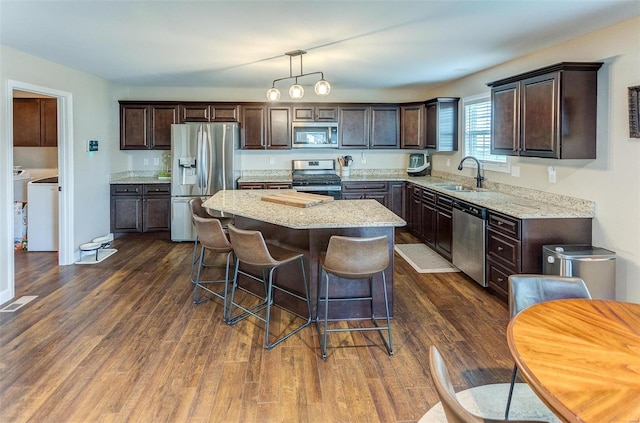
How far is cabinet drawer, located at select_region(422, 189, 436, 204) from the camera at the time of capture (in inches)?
217

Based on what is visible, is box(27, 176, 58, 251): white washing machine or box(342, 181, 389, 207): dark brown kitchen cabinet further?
box(342, 181, 389, 207): dark brown kitchen cabinet

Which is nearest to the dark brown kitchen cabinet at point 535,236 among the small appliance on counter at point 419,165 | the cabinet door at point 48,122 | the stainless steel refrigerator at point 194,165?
the small appliance on counter at point 419,165

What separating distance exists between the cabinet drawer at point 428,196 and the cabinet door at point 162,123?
13.0 feet

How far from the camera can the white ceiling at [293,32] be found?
2.89 metres

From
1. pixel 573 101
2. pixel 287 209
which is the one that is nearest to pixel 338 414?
pixel 287 209

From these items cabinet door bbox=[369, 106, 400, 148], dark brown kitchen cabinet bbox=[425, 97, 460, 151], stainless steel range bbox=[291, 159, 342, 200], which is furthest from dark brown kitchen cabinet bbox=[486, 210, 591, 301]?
cabinet door bbox=[369, 106, 400, 148]

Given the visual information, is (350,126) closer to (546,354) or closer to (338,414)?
(338,414)

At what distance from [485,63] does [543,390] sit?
445 cm

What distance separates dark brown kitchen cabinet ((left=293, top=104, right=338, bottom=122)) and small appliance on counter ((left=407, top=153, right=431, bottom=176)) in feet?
4.87

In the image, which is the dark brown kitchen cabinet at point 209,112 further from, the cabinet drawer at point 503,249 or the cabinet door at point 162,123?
the cabinet drawer at point 503,249

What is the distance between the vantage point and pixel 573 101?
11.1 feet

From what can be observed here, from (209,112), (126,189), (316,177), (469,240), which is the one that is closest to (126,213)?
(126,189)

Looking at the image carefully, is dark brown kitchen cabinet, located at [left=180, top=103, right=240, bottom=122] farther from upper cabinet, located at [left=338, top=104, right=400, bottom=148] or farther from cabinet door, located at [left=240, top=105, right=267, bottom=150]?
upper cabinet, located at [left=338, top=104, right=400, bottom=148]

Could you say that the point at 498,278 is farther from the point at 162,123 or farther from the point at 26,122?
the point at 26,122
